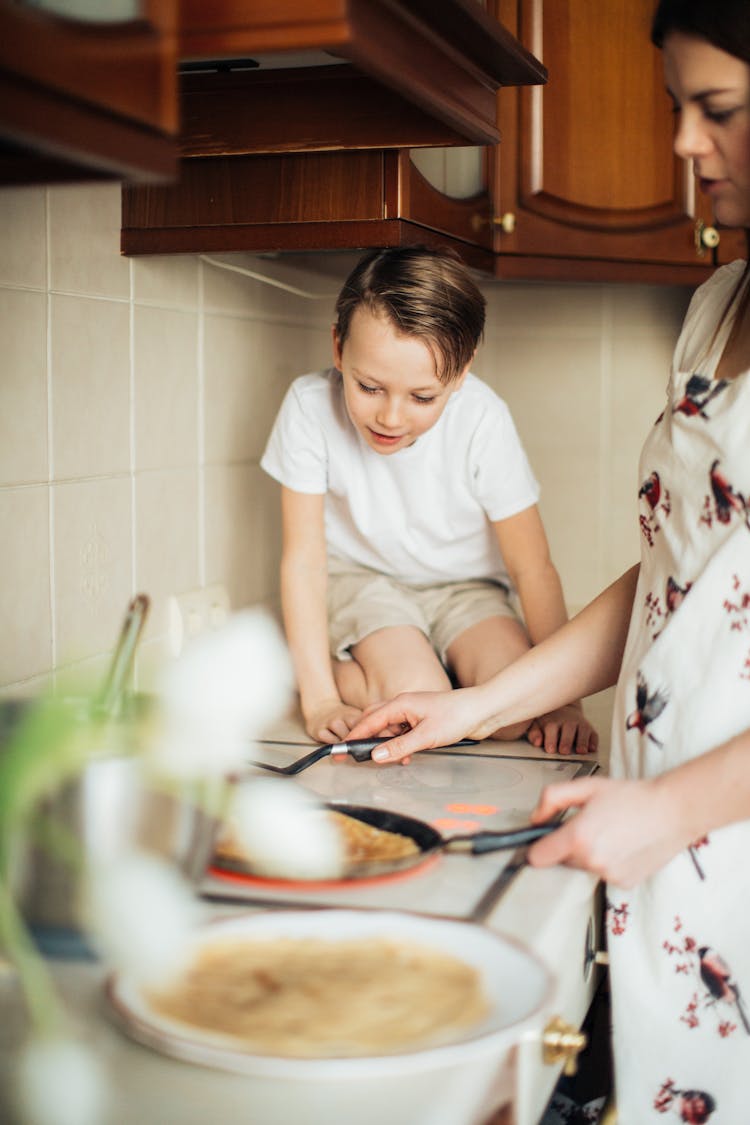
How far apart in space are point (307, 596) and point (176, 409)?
0.28 meters

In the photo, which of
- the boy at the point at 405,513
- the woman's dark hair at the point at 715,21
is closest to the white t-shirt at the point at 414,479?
the boy at the point at 405,513

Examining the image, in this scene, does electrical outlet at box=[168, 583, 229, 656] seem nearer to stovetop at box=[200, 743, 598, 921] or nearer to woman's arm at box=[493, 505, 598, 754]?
stovetop at box=[200, 743, 598, 921]

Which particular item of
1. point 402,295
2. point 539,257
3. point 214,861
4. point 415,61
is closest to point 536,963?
point 214,861

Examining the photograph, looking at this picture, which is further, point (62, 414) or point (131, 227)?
point (131, 227)

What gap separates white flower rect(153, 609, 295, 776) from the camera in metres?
0.74

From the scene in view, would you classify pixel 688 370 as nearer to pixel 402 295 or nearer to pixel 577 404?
pixel 402 295

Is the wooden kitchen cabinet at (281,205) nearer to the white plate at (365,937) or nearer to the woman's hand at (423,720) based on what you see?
the woman's hand at (423,720)

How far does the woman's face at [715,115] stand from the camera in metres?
0.88

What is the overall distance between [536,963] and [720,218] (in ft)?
1.88

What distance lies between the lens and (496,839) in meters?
0.94

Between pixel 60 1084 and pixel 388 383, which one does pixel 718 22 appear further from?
pixel 60 1084

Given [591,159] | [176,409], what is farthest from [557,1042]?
[591,159]

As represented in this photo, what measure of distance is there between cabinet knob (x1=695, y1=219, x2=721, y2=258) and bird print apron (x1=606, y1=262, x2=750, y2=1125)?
895 mm

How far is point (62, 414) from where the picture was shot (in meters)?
1.28
